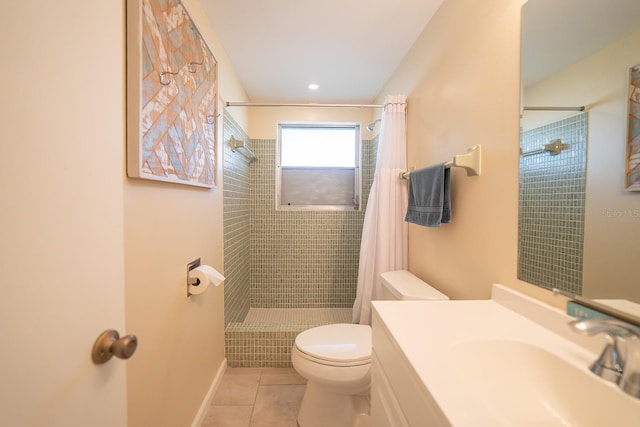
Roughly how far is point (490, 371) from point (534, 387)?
0.10 meters

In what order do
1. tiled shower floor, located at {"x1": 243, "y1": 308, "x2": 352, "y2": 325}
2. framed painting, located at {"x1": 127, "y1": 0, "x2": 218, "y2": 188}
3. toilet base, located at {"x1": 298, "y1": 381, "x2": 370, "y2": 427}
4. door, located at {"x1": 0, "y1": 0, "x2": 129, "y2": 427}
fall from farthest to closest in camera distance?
tiled shower floor, located at {"x1": 243, "y1": 308, "x2": 352, "y2": 325}
toilet base, located at {"x1": 298, "y1": 381, "x2": 370, "y2": 427}
framed painting, located at {"x1": 127, "y1": 0, "x2": 218, "y2": 188}
door, located at {"x1": 0, "y1": 0, "x2": 129, "y2": 427}

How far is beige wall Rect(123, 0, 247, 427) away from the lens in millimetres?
914

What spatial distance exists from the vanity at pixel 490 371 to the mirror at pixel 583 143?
147 millimetres

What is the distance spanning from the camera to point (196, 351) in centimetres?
143

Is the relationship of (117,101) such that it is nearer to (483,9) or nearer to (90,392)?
(90,392)

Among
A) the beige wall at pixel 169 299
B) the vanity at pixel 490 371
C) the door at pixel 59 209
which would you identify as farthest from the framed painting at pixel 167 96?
the vanity at pixel 490 371

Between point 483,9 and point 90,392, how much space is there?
69.7 inches

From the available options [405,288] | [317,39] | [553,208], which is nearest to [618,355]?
[553,208]

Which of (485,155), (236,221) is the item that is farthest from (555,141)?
(236,221)

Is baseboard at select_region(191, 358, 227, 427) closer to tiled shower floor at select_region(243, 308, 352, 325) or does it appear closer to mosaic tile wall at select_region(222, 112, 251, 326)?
mosaic tile wall at select_region(222, 112, 251, 326)

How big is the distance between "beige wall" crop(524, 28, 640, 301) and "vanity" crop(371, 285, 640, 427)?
166mm

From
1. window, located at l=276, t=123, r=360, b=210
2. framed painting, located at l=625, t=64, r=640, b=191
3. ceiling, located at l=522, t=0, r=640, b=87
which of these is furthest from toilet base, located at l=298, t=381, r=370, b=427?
window, located at l=276, t=123, r=360, b=210

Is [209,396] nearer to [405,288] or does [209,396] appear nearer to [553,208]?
[405,288]

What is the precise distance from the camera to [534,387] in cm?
67
